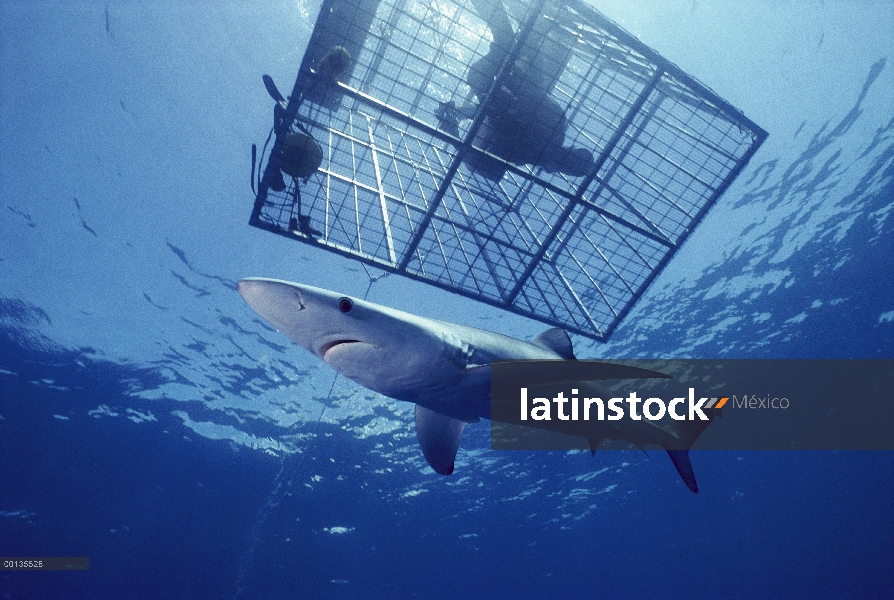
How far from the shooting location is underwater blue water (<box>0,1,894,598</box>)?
28.6 ft

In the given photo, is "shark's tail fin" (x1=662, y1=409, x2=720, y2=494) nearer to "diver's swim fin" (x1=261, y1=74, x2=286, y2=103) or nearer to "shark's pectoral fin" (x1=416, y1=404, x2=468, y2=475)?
"shark's pectoral fin" (x1=416, y1=404, x2=468, y2=475)

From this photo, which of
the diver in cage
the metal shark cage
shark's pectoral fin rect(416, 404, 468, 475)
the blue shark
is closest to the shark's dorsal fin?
the blue shark

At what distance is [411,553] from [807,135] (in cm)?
3477

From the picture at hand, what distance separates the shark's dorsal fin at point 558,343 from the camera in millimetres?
3660

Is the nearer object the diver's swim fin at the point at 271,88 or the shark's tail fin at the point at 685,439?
the diver's swim fin at the point at 271,88

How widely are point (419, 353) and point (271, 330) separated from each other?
1275 cm

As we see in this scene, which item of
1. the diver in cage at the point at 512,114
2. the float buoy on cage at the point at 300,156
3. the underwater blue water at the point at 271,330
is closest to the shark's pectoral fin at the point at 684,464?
the diver in cage at the point at 512,114

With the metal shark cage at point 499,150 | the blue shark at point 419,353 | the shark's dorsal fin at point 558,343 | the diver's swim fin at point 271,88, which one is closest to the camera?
the blue shark at point 419,353

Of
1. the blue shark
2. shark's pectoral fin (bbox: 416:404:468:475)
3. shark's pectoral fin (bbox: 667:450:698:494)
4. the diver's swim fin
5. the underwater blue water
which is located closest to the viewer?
the blue shark

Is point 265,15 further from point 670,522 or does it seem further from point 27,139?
point 670,522

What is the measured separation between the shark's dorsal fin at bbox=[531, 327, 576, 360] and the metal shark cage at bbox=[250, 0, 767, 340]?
6.54ft

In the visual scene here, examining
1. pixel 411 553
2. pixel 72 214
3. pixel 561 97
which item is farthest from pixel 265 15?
pixel 411 553

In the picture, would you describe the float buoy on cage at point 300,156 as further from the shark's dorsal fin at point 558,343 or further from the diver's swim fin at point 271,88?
the shark's dorsal fin at point 558,343

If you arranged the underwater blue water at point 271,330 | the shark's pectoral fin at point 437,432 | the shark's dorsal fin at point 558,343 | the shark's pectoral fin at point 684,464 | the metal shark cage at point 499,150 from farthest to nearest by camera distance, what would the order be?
the underwater blue water at point 271,330 → the shark's pectoral fin at point 684,464 → the metal shark cage at point 499,150 → the shark's dorsal fin at point 558,343 → the shark's pectoral fin at point 437,432
